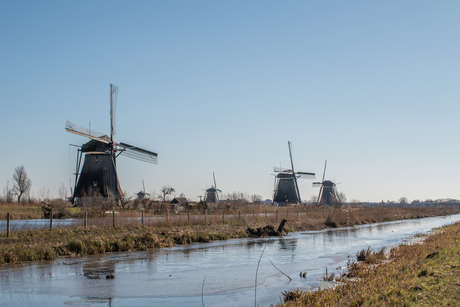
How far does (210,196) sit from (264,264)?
86.6 m

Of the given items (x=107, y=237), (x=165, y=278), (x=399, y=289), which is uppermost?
(x=107, y=237)

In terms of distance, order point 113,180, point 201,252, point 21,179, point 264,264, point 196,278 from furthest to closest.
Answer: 1. point 21,179
2. point 113,180
3. point 201,252
4. point 264,264
5. point 196,278

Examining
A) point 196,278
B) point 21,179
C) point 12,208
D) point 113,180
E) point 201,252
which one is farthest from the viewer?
point 21,179

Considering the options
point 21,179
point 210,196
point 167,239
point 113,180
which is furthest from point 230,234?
point 210,196

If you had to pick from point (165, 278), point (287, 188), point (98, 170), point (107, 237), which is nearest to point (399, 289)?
point (165, 278)

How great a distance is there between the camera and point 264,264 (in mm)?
16406

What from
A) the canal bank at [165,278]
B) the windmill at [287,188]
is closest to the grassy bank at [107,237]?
the canal bank at [165,278]

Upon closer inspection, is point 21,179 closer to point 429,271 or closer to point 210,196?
point 210,196

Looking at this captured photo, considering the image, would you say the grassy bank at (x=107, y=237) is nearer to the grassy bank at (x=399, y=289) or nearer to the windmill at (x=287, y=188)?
the grassy bank at (x=399, y=289)

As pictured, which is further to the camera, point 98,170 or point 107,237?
point 98,170

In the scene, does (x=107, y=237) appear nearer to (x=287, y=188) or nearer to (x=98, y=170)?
(x=98, y=170)

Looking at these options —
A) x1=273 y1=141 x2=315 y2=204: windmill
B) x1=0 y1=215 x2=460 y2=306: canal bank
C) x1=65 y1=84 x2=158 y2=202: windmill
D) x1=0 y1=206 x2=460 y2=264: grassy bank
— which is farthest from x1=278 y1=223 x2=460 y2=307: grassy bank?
x1=273 y1=141 x2=315 y2=204: windmill

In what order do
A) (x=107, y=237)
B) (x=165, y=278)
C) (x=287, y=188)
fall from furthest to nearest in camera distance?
(x=287, y=188)
(x=107, y=237)
(x=165, y=278)

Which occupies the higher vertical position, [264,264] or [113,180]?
[113,180]
